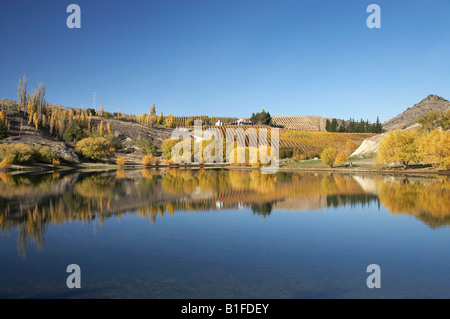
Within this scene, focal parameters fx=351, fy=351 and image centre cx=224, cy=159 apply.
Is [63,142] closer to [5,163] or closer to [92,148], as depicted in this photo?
[92,148]

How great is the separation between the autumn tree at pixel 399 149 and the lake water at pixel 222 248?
38.9m

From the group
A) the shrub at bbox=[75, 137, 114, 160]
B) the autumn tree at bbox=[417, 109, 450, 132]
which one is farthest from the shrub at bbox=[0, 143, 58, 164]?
the autumn tree at bbox=[417, 109, 450, 132]

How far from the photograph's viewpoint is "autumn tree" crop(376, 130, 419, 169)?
200ft

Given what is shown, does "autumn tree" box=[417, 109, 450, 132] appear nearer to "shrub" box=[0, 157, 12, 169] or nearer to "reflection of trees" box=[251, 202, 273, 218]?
"reflection of trees" box=[251, 202, 273, 218]

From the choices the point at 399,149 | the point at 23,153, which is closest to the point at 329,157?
the point at 399,149

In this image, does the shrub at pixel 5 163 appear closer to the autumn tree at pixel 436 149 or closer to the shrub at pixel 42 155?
the shrub at pixel 42 155

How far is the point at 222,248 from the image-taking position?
13.4 m

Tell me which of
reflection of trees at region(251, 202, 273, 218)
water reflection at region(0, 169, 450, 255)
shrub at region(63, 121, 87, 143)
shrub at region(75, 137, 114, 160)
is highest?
shrub at region(63, 121, 87, 143)

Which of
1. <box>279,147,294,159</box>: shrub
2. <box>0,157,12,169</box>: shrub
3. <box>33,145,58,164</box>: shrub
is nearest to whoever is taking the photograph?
<box>0,157,12,169</box>: shrub

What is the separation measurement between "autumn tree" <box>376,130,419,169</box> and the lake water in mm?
38857

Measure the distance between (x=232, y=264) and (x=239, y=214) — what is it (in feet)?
32.6

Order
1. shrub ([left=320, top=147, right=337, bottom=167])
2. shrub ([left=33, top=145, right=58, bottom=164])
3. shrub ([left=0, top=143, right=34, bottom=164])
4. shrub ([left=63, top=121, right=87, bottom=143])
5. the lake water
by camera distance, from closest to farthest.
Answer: the lake water < shrub ([left=0, top=143, right=34, bottom=164]) < shrub ([left=33, top=145, right=58, bottom=164]) < shrub ([left=320, top=147, right=337, bottom=167]) < shrub ([left=63, top=121, right=87, bottom=143])
